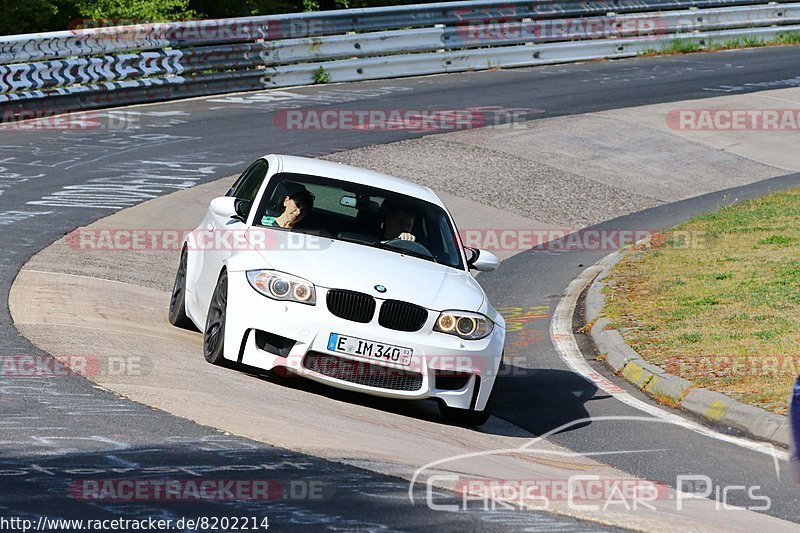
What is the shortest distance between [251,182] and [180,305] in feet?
3.85

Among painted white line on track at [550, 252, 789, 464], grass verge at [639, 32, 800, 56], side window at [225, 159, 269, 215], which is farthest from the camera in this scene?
grass verge at [639, 32, 800, 56]

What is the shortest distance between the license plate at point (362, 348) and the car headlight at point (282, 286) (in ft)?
1.05

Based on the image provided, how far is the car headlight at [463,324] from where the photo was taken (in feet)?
28.2

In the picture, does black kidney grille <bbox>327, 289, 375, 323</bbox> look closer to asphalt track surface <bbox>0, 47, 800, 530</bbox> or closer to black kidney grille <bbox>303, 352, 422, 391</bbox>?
black kidney grille <bbox>303, 352, 422, 391</bbox>

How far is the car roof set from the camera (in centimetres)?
1001

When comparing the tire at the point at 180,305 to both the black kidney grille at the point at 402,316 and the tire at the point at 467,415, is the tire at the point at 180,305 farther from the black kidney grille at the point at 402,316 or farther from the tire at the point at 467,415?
the tire at the point at 467,415

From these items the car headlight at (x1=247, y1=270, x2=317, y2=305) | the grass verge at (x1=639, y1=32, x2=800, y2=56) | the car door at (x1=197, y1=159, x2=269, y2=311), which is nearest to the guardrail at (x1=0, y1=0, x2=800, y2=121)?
the grass verge at (x1=639, y1=32, x2=800, y2=56)

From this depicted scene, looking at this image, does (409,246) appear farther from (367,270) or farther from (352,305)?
(352,305)

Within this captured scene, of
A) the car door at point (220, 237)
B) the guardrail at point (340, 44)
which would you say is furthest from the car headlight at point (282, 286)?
the guardrail at point (340, 44)

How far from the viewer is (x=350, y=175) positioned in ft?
33.1

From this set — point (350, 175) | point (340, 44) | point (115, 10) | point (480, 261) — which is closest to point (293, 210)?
point (350, 175)

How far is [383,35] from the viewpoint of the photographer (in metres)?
26.8

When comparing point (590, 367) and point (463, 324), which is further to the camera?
point (590, 367)

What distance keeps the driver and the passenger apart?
59 cm
